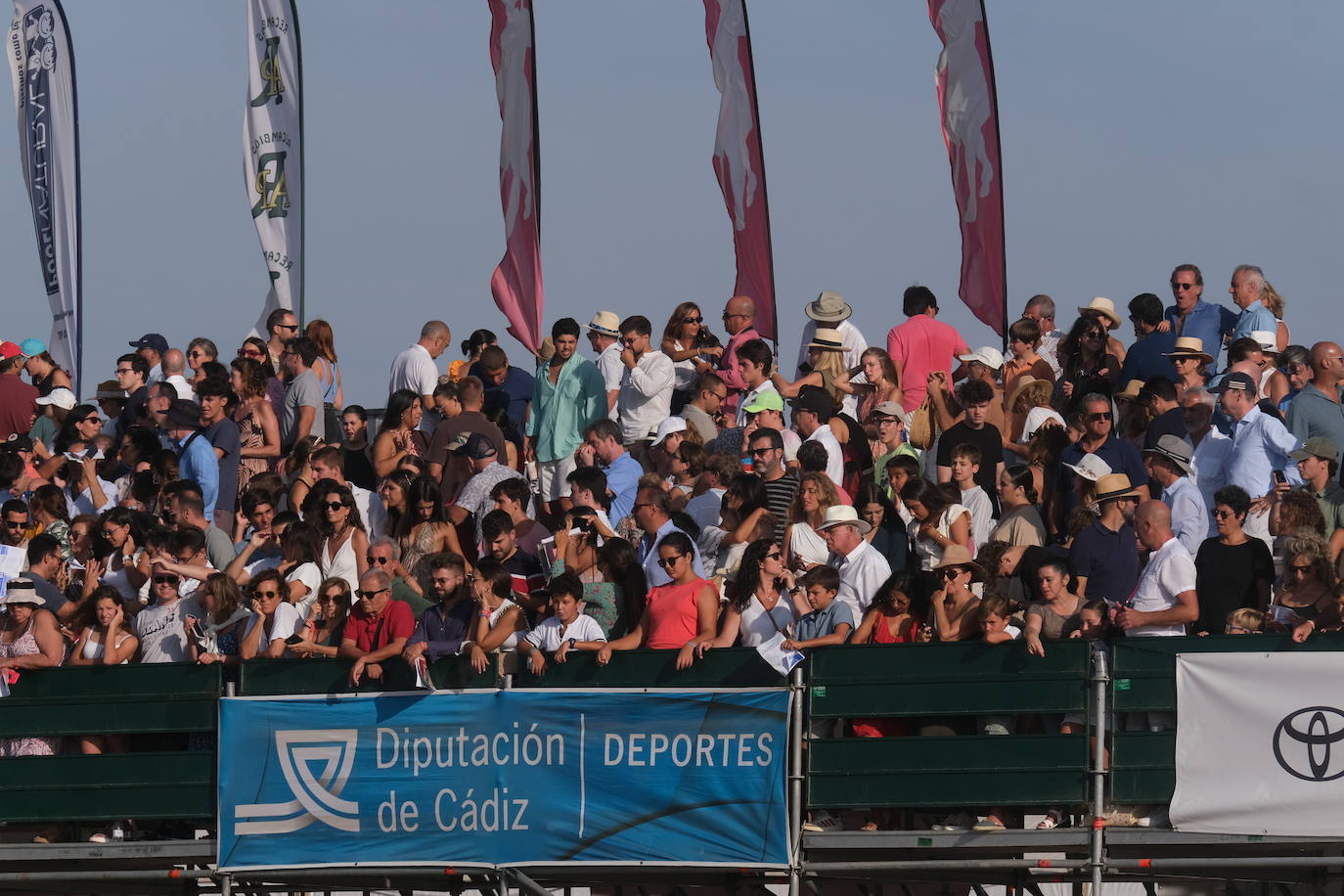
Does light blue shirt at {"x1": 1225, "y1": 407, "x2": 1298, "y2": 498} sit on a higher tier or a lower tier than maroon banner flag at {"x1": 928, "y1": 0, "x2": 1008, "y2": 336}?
lower

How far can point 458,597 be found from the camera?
1334cm

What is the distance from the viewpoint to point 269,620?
13766 millimetres

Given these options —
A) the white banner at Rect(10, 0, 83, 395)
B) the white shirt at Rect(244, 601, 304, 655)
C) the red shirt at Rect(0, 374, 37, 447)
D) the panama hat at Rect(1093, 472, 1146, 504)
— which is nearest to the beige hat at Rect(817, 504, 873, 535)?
the panama hat at Rect(1093, 472, 1146, 504)

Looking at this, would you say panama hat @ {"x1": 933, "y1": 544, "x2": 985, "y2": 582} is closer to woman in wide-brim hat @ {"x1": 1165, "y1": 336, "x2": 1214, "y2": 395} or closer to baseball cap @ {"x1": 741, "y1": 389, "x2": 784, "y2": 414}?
woman in wide-brim hat @ {"x1": 1165, "y1": 336, "x2": 1214, "y2": 395}

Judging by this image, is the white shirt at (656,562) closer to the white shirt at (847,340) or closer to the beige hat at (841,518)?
the beige hat at (841,518)

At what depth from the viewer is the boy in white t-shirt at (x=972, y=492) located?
47.1 feet

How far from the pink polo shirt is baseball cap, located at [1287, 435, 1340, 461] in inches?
146

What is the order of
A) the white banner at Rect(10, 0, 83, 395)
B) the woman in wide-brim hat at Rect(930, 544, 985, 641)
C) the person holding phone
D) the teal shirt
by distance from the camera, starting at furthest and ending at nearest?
the white banner at Rect(10, 0, 83, 395), the teal shirt, the person holding phone, the woman in wide-brim hat at Rect(930, 544, 985, 641)

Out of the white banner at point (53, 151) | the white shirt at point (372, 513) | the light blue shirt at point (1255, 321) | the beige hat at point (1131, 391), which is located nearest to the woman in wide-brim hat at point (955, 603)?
the beige hat at point (1131, 391)

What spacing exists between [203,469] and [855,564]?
552cm

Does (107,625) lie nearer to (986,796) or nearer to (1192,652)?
(986,796)

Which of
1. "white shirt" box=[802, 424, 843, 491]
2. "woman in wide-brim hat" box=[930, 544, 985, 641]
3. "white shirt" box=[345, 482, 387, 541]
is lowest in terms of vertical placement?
"woman in wide-brim hat" box=[930, 544, 985, 641]

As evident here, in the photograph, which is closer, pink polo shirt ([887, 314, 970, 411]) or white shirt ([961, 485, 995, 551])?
white shirt ([961, 485, 995, 551])

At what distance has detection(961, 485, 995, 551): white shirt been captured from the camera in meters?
14.3
